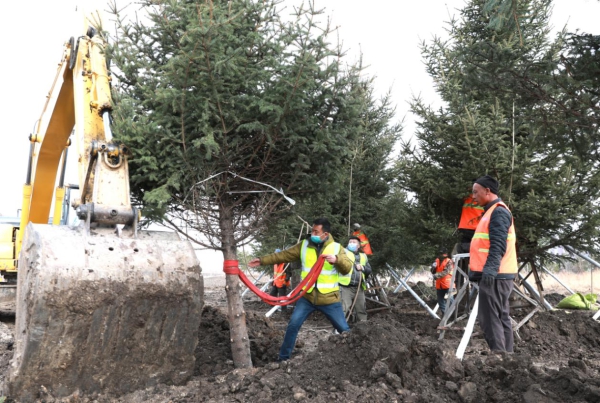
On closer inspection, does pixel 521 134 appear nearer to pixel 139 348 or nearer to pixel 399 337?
pixel 399 337

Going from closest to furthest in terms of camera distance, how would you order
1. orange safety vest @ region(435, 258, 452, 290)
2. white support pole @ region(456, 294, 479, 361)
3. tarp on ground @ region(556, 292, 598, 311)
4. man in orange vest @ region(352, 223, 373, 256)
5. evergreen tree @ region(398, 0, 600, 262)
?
white support pole @ region(456, 294, 479, 361)
evergreen tree @ region(398, 0, 600, 262)
tarp on ground @ region(556, 292, 598, 311)
man in orange vest @ region(352, 223, 373, 256)
orange safety vest @ region(435, 258, 452, 290)

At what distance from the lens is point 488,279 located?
4.99 m

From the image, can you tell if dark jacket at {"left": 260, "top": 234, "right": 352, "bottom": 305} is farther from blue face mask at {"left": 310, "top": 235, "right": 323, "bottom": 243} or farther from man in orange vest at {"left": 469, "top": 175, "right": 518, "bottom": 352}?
man in orange vest at {"left": 469, "top": 175, "right": 518, "bottom": 352}

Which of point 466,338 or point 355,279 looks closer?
point 466,338

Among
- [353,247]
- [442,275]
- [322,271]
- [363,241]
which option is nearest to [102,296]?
[322,271]

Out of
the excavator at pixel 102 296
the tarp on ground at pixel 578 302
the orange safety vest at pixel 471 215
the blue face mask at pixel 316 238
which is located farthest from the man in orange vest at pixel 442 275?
the excavator at pixel 102 296

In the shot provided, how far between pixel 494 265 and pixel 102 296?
129 inches

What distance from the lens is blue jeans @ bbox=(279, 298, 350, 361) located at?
19.5 feet

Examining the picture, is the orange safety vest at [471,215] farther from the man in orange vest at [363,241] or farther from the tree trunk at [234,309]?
the tree trunk at [234,309]

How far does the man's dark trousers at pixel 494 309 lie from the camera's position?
5059mm

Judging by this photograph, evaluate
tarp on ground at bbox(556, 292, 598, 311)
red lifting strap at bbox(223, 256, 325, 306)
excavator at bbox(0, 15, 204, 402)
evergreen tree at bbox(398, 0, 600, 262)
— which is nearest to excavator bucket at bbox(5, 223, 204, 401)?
excavator at bbox(0, 15, 204, 402)

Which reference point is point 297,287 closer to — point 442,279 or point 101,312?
point 101,312

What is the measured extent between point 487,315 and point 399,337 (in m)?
0.85

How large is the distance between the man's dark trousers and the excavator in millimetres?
2500
